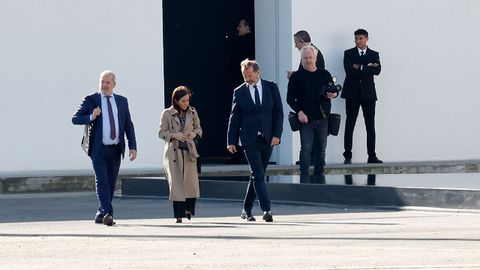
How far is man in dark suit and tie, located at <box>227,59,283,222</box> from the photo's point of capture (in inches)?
670

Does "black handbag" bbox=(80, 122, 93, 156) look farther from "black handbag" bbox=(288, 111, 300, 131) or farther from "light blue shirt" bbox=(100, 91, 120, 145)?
"black handbag" bbox=(288, 111, 300, 131)

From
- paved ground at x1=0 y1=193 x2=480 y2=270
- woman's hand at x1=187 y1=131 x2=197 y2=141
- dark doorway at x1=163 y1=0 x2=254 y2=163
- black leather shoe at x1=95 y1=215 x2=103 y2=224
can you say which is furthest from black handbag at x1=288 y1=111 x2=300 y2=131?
dark doorway at x1=163 y1=0 x2=254 y2=163

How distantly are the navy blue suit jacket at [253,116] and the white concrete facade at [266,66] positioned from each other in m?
7.63

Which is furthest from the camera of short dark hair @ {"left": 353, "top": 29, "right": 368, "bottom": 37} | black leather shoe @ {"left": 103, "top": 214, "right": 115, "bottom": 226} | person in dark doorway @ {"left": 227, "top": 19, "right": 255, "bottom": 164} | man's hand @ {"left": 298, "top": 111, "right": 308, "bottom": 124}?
person in dark doorway @ {"left": 227, "top": 19, "right": 255, "bottom": 164}

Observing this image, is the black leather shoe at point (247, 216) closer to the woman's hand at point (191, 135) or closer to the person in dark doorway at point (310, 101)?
the woman's hand at point (191, 135)

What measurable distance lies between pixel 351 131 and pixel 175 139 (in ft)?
29.0

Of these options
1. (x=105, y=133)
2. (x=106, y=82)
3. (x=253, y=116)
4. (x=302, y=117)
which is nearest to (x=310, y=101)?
(x=302, y=117)

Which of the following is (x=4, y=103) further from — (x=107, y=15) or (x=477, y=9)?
(x=477, y=9)

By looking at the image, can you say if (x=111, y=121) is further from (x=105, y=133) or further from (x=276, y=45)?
(x=276, y=45)

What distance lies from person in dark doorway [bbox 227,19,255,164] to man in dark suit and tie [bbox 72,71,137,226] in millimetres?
8856

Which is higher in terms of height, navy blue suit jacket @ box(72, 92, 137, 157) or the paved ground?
navy blue suit jacket @ box(72, 92, 137, 157)

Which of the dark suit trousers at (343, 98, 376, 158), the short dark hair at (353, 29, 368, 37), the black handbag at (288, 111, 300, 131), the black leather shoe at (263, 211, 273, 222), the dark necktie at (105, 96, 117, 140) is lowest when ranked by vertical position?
the black leather shoe at (263, 211, 273, 222)

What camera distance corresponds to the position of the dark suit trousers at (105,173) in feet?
55.6

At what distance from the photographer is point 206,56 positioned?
26.5m
